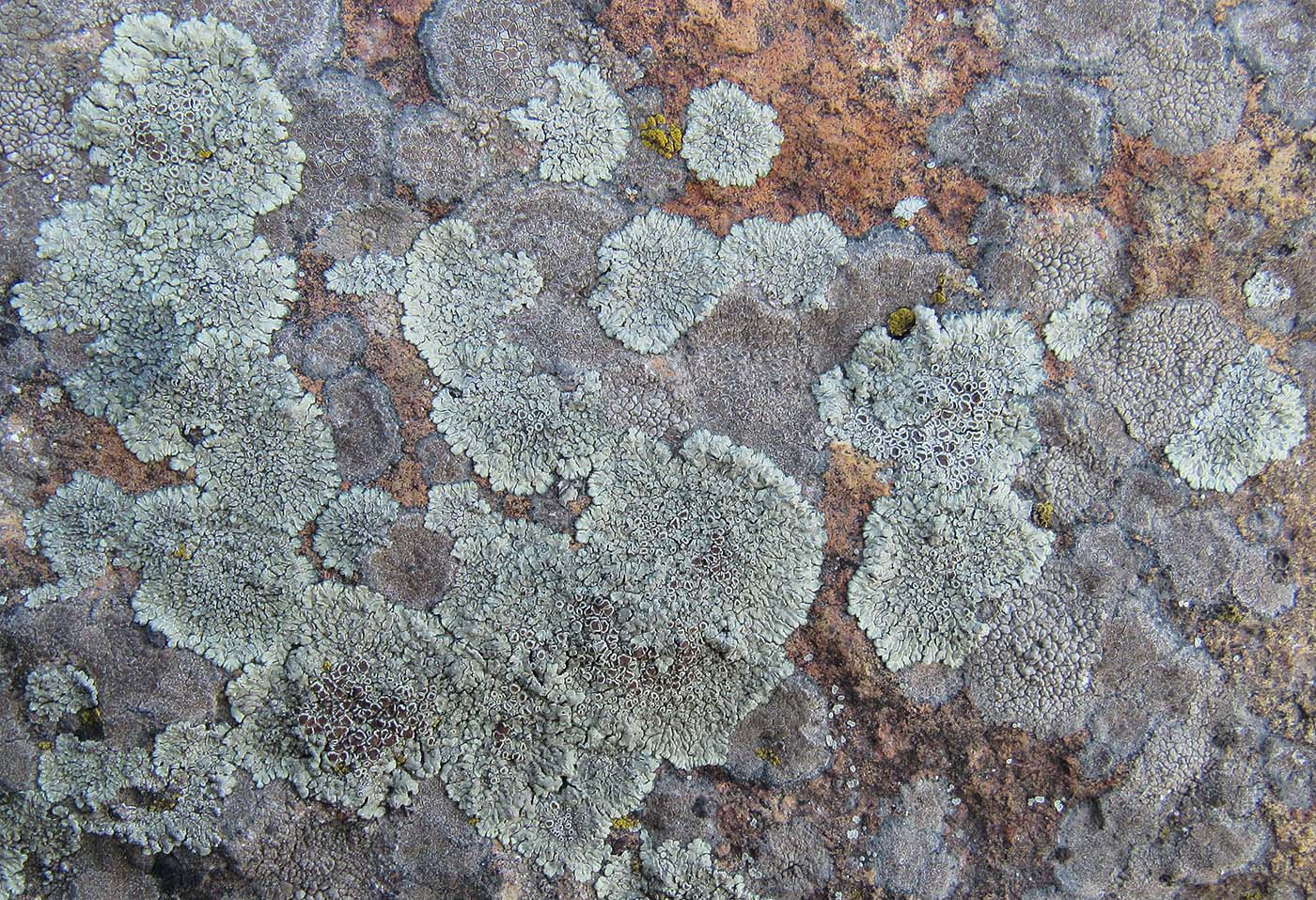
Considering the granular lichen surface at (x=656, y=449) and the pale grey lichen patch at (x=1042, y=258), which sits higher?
the pale grey lichen patch at (x=1042, y=258)

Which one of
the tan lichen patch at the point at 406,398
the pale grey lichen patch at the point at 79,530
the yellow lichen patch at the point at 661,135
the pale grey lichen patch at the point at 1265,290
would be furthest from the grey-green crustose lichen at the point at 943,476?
the pale grey lichen patch at the point at 79,530

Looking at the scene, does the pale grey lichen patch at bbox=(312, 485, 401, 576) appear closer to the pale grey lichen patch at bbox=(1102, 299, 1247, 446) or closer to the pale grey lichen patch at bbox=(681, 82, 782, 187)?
the pale grey lichen patch at bbox=(681, 82, 782, 187)

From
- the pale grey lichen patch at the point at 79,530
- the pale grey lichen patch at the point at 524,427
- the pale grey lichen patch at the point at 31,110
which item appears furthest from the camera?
the pale grey lichen patch at the point at 524,427

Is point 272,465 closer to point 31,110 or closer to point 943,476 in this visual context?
point 31,110

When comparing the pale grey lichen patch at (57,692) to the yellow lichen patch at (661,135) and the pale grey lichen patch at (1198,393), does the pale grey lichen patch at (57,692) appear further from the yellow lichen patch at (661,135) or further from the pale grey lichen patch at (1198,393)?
the pale grey lichen patch at (1198,393)

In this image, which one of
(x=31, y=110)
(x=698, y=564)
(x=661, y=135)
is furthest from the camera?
(x=661, y=135)

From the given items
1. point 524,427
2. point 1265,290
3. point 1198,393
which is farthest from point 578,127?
point 1265,290

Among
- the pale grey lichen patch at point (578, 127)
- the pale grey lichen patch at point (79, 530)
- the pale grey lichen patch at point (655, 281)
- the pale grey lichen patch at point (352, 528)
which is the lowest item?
the pale grey lichen patch at point (79, 530)
